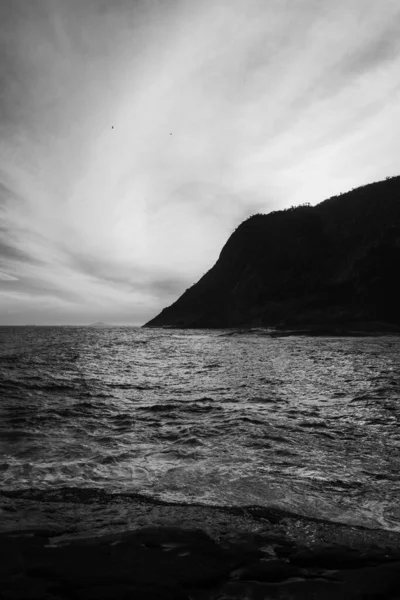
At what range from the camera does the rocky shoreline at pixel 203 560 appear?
9.33 ft

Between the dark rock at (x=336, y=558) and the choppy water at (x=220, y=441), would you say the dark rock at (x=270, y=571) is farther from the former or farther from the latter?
the choppy water at (x=220, y=441)

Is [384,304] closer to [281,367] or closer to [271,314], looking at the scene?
[271,314]

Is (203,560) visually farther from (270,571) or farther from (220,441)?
(220,441)

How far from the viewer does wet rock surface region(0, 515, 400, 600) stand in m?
2.84

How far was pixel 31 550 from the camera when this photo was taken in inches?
133

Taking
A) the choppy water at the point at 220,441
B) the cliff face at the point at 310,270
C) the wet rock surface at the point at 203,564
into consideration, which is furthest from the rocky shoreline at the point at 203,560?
the cliff face at the point at 310,270

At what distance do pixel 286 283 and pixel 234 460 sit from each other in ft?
260

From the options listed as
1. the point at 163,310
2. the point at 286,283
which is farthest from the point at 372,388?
the point at 163,310

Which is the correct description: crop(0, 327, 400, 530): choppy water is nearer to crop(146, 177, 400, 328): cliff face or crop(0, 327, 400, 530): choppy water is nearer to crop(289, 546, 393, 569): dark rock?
crop(289, 546, 393, 569): dark rock

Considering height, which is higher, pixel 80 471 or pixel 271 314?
pixel 271 314

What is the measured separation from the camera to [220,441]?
24.6 ft

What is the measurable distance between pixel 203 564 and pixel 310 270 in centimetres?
8350

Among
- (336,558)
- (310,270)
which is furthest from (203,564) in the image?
(310,270)

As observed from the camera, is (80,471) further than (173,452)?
No
